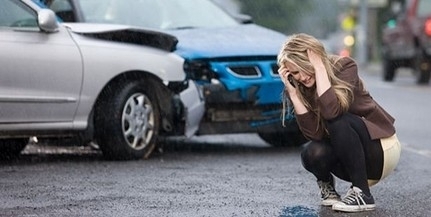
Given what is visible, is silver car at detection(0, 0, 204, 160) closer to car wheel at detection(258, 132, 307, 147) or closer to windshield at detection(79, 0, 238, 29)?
windshield at detection(79, 0, 238, 29)

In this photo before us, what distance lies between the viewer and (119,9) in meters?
10.9

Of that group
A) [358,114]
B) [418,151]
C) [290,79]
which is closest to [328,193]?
[358,114]

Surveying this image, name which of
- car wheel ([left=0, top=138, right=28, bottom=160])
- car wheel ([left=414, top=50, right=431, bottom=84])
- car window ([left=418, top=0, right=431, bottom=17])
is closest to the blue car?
car wheel ([left=0, top=138, right=28, bottom=160])

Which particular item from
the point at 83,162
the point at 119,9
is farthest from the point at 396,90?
the point at 83,162

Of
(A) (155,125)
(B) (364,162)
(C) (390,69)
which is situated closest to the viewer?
(B) (364,162)

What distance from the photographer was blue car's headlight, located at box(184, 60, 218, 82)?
9.73m

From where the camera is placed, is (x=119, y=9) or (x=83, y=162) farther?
(x=119, y=9)

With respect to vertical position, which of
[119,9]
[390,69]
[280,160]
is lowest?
[390,69]

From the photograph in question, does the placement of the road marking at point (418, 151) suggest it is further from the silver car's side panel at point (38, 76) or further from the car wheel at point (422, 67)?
the car wheel at point (422, 67)

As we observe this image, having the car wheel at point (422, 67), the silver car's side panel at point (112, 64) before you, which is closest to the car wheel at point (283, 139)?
the silver car's side panel at point (112, 64)

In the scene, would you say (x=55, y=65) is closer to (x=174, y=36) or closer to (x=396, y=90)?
(x=174, y=36)

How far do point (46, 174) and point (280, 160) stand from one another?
6.96 ft

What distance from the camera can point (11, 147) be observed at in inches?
384

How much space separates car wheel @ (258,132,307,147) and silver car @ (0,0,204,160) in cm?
139
